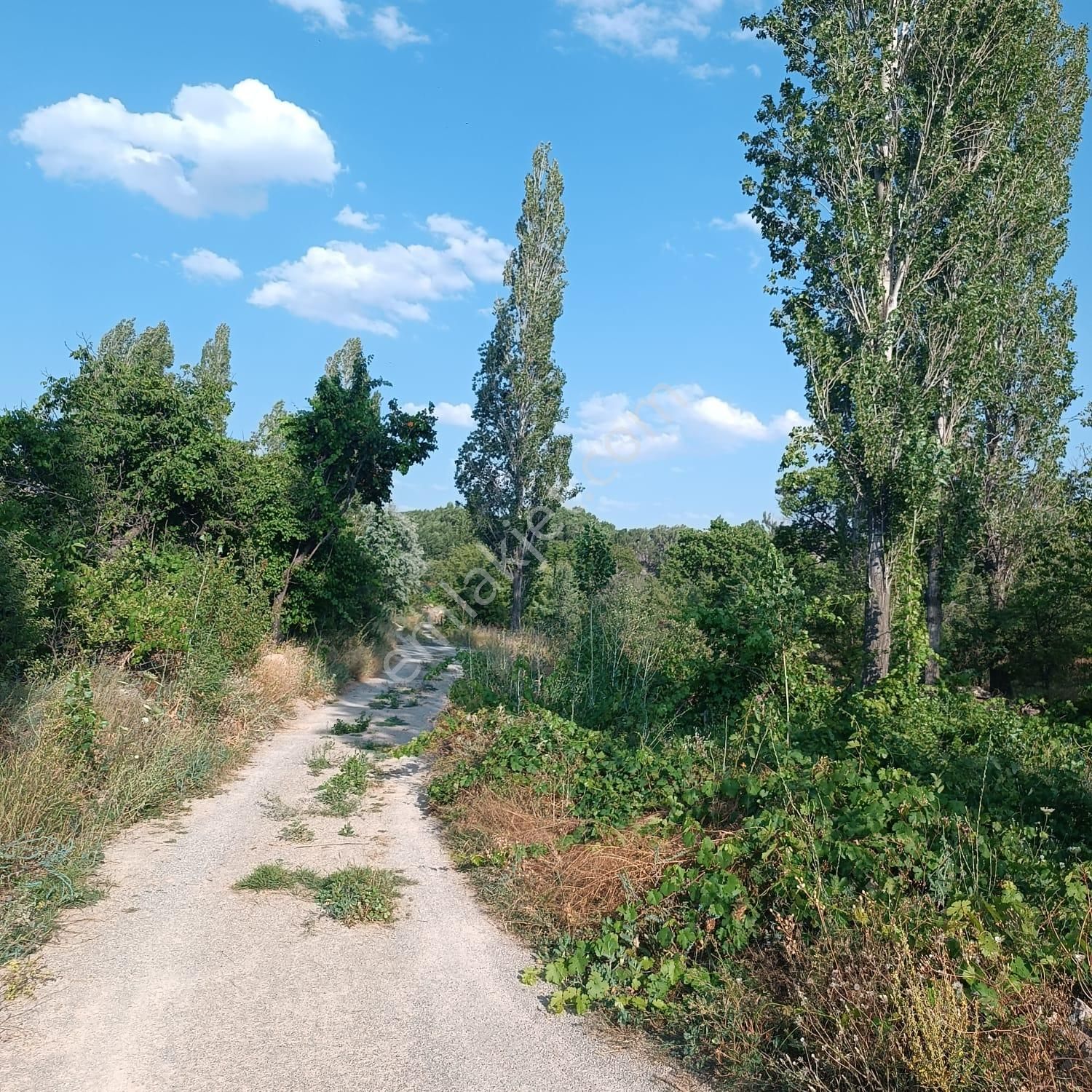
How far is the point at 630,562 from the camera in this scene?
44500 mm

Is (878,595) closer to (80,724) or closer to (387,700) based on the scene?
(387,700)

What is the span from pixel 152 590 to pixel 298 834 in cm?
520

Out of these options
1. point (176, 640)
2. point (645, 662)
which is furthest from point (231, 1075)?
point (176, 640)

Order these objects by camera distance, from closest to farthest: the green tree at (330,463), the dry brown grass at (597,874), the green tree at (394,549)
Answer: the dry brown grass at (597,874)
the green tree at (330,463)
the green tree at (394,549)

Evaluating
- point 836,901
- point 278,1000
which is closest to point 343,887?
point 278,1000

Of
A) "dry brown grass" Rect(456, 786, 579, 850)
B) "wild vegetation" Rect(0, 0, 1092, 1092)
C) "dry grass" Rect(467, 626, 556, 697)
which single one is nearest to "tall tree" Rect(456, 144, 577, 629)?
"wild vegetation" Rect(0, 0, 1092, 1092)

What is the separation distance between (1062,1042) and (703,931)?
183 cm

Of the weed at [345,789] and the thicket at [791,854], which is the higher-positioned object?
the thicket at [791,854]

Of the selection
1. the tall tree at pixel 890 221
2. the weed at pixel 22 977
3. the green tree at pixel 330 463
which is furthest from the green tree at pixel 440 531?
the weed at pixel 22 977

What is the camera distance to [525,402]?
89.4ft

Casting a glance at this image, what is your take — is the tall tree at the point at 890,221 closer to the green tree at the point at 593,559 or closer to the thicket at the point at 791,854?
the thicket at the point at 791,854

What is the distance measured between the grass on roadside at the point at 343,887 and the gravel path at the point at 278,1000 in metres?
0.10

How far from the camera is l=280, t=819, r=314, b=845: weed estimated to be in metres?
6.94

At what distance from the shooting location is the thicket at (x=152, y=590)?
21.4ft
